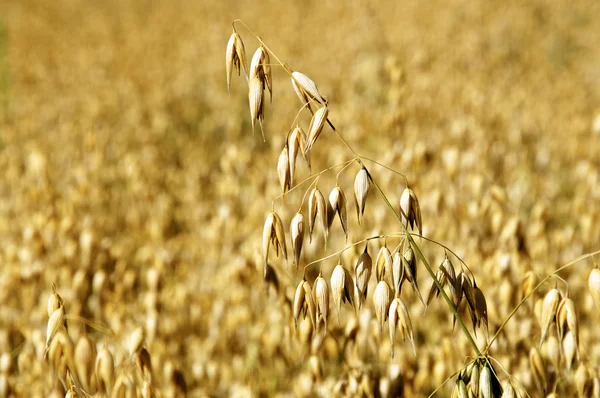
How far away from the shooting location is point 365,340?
5.72 ft

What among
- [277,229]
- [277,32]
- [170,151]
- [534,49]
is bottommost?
[277,229]

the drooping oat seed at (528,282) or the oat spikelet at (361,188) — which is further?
the drooping oat seed at (528,282)

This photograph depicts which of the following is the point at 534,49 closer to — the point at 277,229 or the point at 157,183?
the point at 157,183

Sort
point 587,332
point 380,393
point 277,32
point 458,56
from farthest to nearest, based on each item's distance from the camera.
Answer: point 277,32
point 458,56
point 587,332
point 380,393

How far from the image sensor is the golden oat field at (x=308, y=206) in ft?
4.00

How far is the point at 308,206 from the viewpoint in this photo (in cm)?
121

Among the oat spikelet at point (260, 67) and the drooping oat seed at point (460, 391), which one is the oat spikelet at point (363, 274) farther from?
the oat spikelet at point (260, 67)

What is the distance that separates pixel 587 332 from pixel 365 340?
92 cm

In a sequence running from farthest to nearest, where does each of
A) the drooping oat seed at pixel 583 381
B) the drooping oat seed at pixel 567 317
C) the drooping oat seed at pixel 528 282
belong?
1. the drooping oat seed at pixel 528 282
2. the drooping oat seed at pixel 583 381
3. the drooping oat seed at pixel 567 317

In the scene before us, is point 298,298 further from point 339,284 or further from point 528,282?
point 528,282

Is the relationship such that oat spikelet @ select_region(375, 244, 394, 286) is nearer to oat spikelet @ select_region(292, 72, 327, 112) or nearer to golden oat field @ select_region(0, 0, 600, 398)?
golden oat field @ select_region(0, 0, 600, 398)

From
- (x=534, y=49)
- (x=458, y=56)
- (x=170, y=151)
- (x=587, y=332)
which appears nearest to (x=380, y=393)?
(x=587, y=332)

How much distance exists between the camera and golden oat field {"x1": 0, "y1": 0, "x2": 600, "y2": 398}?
48.0 inches

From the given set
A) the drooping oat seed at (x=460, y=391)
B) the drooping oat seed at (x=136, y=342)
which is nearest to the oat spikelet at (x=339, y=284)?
the drooping oat seed at (x=460, y=391)
